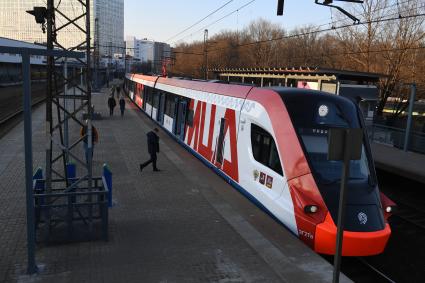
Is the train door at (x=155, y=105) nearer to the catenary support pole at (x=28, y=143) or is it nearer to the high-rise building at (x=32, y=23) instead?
the catenary support pole at (x=28, y=143)

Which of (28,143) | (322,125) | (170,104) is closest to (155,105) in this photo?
(170,104)

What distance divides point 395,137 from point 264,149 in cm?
1218

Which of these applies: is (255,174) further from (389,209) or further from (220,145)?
(220,145)

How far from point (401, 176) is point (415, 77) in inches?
443

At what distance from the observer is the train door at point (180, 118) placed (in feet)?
57.6

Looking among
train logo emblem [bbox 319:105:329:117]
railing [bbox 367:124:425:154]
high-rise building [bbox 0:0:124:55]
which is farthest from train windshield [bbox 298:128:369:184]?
high-rise building [bbox 0:0:124:55]

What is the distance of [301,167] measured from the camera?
8.16m

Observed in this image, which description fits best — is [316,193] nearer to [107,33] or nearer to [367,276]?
[367,276]

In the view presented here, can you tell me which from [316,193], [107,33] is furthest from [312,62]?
[316,193]

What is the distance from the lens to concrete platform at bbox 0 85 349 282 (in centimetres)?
636

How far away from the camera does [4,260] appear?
6656 millimetres

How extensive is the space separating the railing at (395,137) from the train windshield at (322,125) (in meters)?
10.4

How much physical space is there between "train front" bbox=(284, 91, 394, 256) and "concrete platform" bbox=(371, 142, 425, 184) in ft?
22.1

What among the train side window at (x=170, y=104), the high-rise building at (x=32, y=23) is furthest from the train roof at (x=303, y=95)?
the high-rise building at (x=32, y=23)
